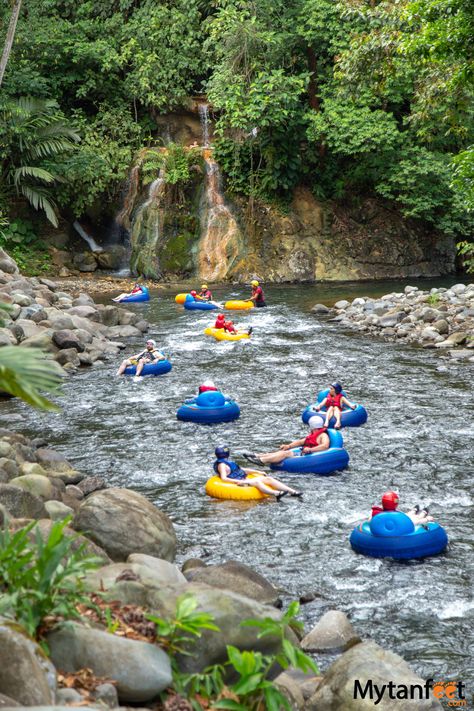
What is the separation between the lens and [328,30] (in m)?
26.9

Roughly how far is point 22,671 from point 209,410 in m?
8.55

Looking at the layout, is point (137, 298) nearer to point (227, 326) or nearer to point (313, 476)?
point (227, 326)

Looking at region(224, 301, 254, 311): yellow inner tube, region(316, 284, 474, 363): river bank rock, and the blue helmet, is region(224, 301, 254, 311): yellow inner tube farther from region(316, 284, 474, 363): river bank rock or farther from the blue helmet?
the blue helmet

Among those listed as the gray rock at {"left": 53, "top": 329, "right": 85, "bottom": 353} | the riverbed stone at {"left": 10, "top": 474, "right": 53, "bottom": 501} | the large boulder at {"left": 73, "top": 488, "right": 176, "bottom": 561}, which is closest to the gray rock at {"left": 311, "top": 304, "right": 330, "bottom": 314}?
the gray rock at {"left": 53, "top": 329, "right": 85, "bottom": 353}

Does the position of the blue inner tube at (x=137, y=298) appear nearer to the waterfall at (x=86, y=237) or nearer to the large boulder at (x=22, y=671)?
the waterfall at (x=86, y=237)

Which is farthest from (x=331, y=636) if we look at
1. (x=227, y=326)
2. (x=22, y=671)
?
(x=227, y=326)

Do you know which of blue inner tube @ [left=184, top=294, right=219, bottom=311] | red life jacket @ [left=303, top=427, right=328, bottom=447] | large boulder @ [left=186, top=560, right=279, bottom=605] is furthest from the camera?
blue inner tube @ [left=184, top=294, right=219, bottom=311]

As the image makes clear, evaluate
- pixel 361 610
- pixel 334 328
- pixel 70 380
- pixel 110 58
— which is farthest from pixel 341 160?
pixel 361 610

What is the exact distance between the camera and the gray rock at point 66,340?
1669 centimetres

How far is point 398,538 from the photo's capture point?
7660 millimetres

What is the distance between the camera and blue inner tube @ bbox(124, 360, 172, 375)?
15.3 meters

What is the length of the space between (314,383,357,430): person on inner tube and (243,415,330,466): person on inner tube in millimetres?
1060

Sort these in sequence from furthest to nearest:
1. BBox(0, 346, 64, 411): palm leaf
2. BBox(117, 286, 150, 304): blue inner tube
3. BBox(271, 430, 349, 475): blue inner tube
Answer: BBox(117, 286, 150, 304): blue inner tube → BBox(271, 430, 349, 475): blue inner tube → BBox(0, 346, 64, 411): palm leaf

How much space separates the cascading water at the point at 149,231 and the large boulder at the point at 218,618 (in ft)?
76.3
